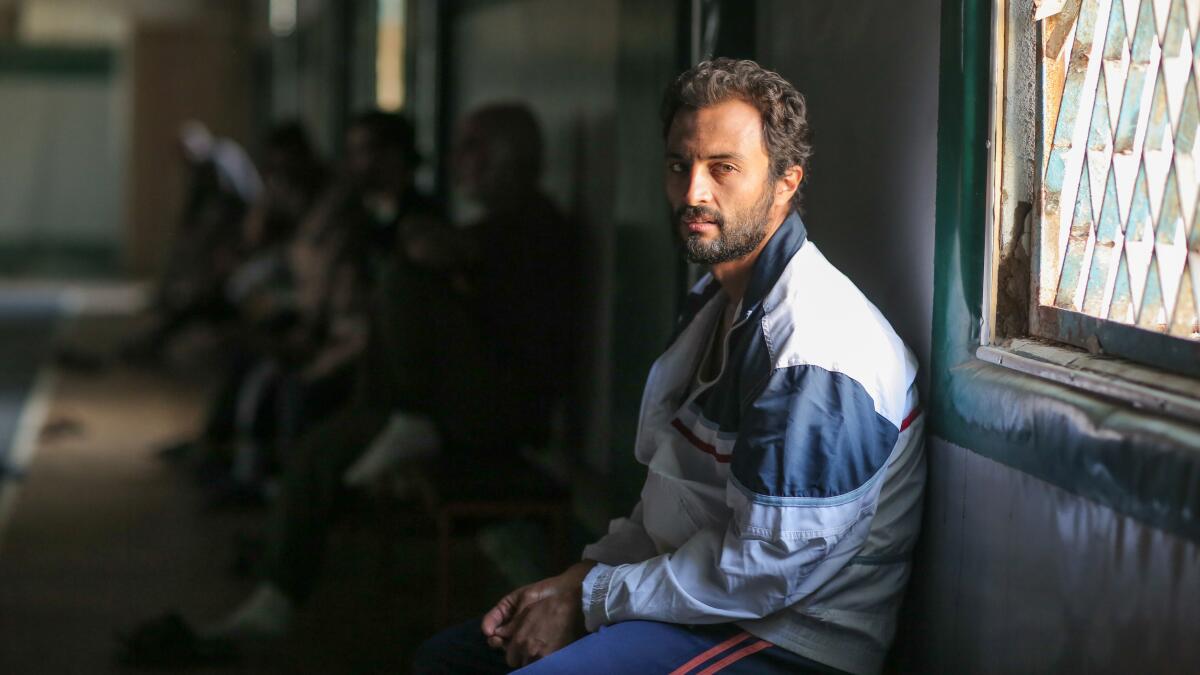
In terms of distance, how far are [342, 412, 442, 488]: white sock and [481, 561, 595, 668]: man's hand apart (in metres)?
1.71

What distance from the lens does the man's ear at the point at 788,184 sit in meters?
2.06

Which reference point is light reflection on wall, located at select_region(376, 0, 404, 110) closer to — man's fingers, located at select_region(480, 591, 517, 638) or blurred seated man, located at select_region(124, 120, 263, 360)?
blurred seated man, located at select_region(124, 120, 263, 360)

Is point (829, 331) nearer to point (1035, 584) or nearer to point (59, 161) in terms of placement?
point (1035, 584)

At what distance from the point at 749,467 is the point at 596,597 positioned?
30cm

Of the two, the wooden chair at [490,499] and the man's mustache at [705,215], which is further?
the wooden chair at [490,499]

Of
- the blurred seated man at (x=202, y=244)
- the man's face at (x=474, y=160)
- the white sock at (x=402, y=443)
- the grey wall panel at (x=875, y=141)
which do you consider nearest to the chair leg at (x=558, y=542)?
the white sock at (x=402, y=443)

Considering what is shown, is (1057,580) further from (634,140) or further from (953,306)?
(634,140)

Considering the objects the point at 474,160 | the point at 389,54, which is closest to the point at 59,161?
the point at 389,54

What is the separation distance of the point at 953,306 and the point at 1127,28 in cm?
44

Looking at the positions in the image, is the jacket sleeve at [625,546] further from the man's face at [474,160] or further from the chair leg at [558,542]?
the man's face at [474,160]

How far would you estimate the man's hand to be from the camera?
1.96 metres

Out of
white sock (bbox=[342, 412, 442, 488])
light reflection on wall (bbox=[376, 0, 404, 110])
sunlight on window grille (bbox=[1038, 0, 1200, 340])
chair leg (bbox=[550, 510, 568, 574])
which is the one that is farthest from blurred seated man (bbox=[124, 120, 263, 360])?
sunlight on window grille (bbox=[1038, 0, 1200, 340])

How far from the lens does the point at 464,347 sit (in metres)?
3.66

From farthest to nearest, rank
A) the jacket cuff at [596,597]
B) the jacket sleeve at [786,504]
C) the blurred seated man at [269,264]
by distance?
1. the blurred seated man at [269,264]
2. the jacket cuff at [596,597]
3. the jacket sleeve at [786,504]
